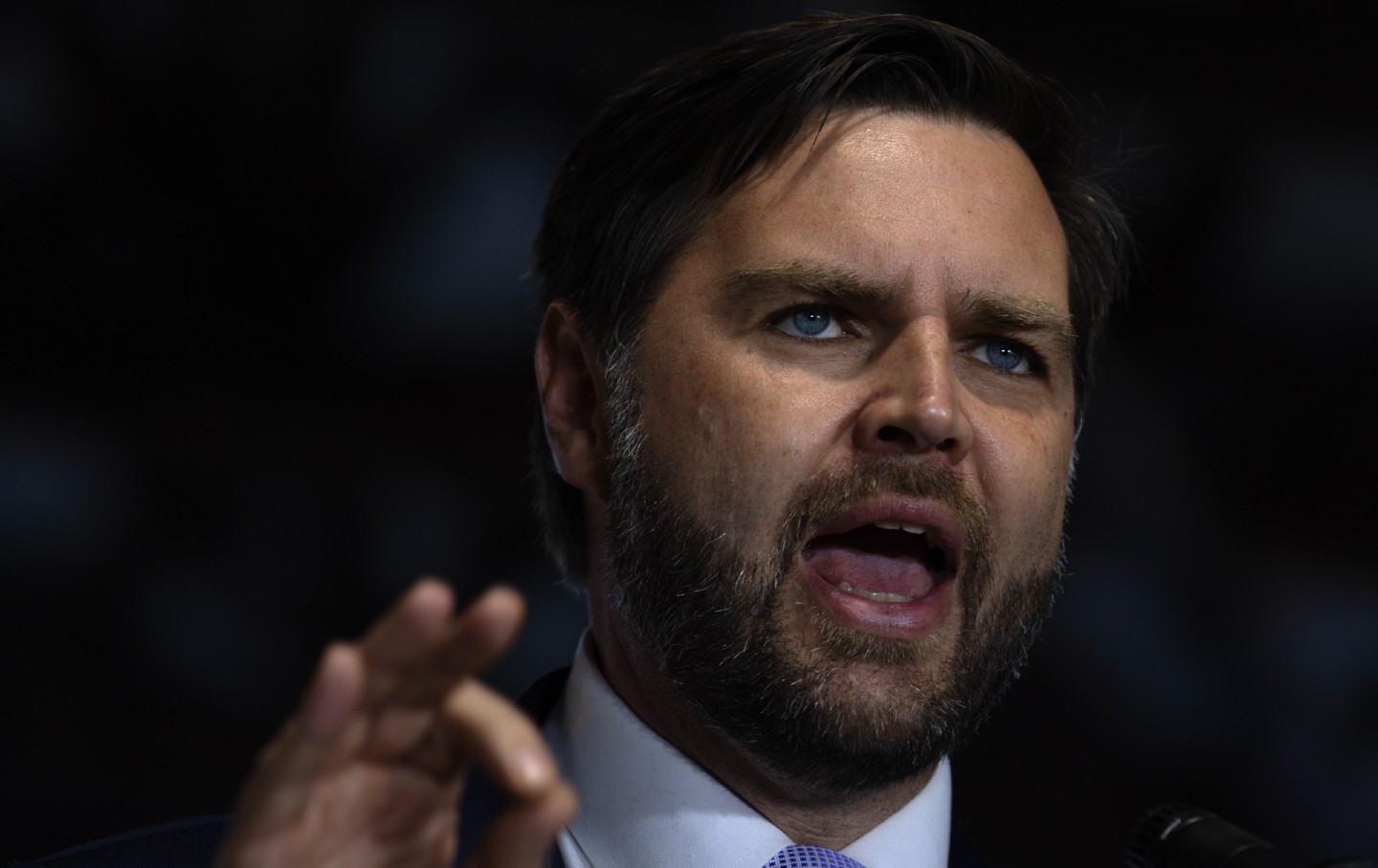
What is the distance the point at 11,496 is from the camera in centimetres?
149

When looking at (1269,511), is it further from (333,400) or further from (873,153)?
(333,400)

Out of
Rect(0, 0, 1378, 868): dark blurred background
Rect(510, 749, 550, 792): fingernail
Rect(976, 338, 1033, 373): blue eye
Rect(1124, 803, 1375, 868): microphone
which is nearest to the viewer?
Rect(510, 749, 550, 792): fingernail

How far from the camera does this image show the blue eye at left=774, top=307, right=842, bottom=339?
1.23m

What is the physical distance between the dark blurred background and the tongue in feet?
1.77

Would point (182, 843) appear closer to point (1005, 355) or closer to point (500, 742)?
point (500, 742)

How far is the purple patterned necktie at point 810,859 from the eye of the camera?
3.78 ft

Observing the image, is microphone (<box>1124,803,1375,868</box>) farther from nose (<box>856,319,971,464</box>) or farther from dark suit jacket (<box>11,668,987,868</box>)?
dark suit jacket (<box>11,668,987,868</box>)

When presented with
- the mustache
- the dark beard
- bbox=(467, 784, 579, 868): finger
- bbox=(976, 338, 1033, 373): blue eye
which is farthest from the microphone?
bbox=(467, 784, 579, 868): finger

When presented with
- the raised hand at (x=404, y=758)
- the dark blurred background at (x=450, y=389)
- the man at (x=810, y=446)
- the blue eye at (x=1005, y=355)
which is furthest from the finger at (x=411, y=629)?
the dark blurred background at (x=450, y=389)

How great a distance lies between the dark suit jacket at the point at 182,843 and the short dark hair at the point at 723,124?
1.16ft

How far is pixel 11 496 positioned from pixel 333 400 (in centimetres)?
32

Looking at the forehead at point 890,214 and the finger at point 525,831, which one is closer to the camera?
the finger at point 525,831

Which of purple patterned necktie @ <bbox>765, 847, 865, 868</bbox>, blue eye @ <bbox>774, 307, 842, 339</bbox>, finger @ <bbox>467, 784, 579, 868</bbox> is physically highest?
blue eye @ <bbox>774, 307, 842, 339</bbox>

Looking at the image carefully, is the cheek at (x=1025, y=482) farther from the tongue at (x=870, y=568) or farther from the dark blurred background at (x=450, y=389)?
the dark blurred background at (x=450, y=389)
